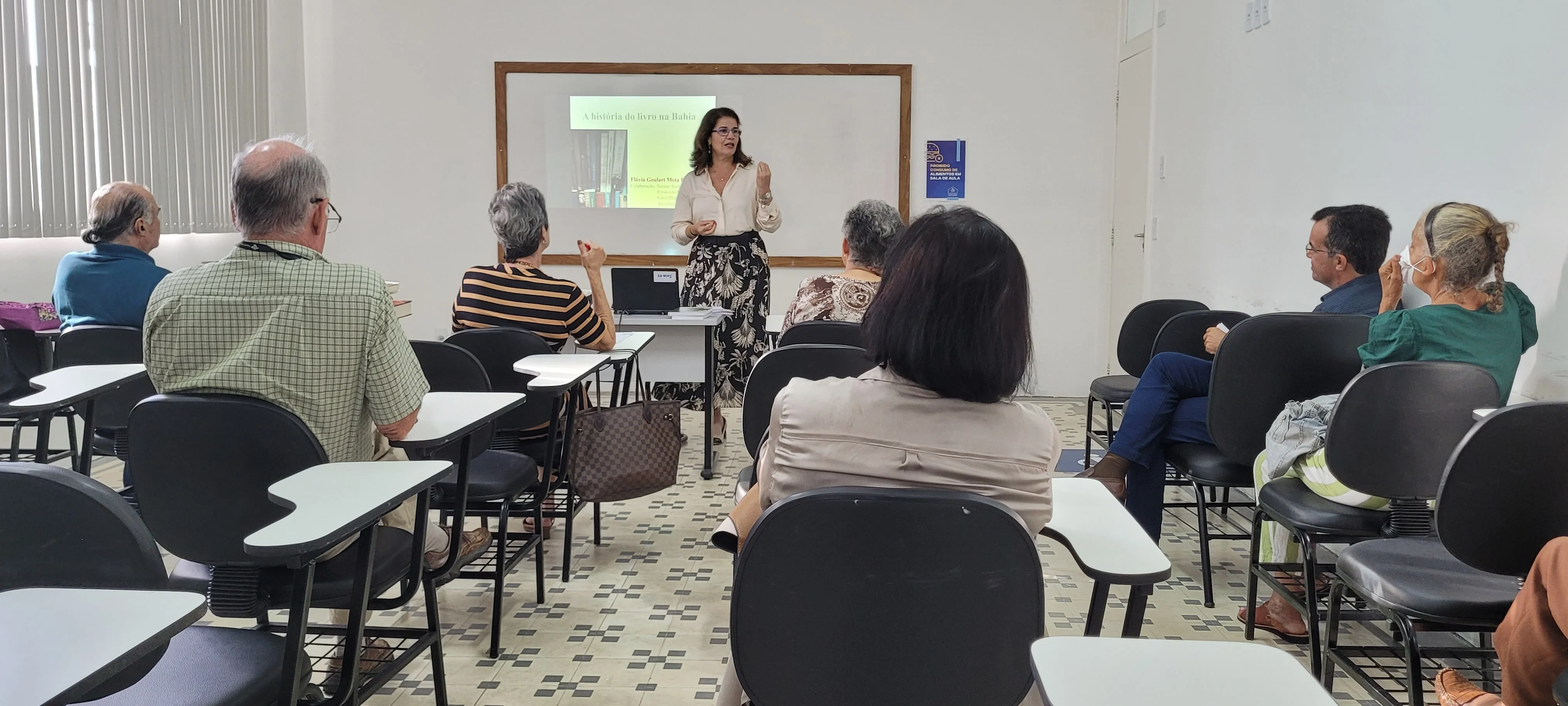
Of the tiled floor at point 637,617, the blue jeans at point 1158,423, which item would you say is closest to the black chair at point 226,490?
the tiled floor at point 637,617

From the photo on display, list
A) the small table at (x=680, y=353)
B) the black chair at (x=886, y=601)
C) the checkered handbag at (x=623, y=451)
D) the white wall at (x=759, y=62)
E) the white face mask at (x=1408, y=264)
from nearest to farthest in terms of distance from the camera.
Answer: the black chair at (x=886, y=601)
the white face mask at (x=1408, y=264)
the checkered handbag at (x=623, y=451)
the small table at (x=680, y=353)
the white wall at (x=759, y=62)

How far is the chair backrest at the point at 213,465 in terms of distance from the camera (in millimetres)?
1630

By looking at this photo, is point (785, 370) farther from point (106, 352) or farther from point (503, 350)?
point (106, 352)

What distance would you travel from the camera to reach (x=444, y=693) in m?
2.22

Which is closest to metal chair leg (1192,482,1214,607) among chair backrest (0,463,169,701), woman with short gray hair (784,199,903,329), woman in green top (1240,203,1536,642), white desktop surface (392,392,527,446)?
woman in green top (1240,203,1536,642)

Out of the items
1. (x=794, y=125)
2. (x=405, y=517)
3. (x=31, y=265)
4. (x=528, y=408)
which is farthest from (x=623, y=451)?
(x=794, y=125)

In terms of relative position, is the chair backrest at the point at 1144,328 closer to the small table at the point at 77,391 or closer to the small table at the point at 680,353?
the small table at the point at 680,353

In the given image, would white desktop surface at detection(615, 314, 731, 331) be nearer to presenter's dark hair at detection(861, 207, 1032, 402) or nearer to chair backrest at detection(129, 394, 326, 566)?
chair backrest at detection(129, 394, 326, 566)

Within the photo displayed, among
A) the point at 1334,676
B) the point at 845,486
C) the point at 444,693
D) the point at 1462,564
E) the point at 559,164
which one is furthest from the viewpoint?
the point at 559,164

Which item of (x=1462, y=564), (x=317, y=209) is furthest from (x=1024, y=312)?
(x=317, y=209)

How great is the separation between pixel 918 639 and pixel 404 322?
623cm

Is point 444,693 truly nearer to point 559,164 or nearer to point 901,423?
point 901,423

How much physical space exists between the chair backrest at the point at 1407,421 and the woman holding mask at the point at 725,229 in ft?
9.79

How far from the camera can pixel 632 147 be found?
655cm
